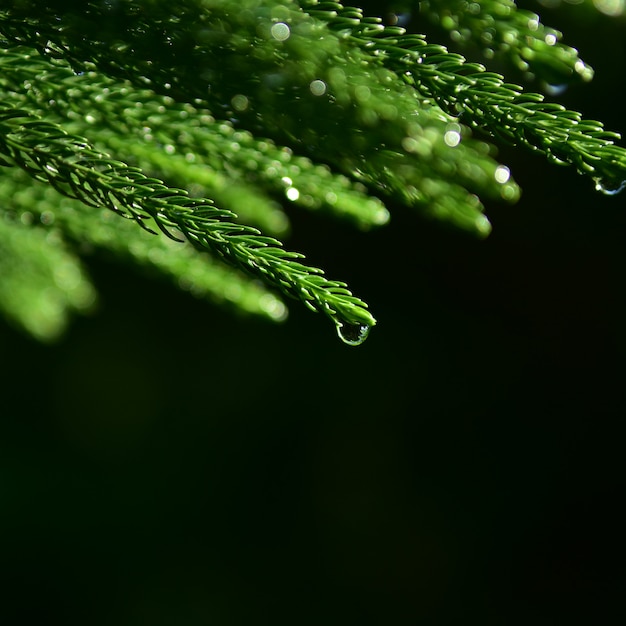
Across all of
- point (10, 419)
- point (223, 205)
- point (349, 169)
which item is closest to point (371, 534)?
point (10, 419)

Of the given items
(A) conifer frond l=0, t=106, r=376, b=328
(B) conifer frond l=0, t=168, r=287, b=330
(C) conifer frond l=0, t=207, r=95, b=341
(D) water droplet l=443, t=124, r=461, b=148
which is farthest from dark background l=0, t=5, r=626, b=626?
(A) conifer frond l=0, t=106, r=376, b=328

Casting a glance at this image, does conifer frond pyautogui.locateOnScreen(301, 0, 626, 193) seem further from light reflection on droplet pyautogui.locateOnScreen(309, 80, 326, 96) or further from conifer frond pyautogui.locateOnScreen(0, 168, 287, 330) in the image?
conifer frond pyautogui.locateOnScreen(0, 168, 287, 330)

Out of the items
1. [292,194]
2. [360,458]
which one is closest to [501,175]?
[292,194]

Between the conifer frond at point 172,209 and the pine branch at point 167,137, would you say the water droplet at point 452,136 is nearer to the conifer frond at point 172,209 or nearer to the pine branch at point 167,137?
the pine branch at point 167,137

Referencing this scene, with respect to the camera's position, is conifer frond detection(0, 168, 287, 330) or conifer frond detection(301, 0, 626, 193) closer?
conifer frond detection(301, 0, 626, 193)

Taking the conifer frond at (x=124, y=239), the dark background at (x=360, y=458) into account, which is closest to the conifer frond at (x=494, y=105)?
the conifer frond at (x=124, y=239)

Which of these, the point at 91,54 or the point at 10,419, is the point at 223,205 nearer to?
the point at 91,54
